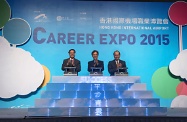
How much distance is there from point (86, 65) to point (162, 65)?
1178 millimetres

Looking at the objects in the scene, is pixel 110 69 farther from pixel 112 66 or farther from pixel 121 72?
pixel 121 72

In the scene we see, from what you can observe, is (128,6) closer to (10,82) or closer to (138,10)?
(138,10)

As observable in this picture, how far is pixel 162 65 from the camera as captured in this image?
4.59 meters

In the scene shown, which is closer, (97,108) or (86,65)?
(97,108)

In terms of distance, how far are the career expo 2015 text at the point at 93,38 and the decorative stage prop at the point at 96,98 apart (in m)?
0.89

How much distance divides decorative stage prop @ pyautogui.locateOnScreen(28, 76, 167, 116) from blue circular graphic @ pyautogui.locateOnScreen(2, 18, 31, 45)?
3.45 ft

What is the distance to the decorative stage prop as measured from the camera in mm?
3447

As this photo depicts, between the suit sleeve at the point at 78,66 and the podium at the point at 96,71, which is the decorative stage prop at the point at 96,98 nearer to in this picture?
the podium at the point at 96,71

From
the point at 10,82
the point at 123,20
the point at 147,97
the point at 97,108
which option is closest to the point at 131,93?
the point at 147,97

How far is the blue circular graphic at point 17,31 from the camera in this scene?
454cm

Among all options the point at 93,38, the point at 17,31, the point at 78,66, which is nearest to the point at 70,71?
the point at 78,66

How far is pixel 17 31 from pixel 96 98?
1724mm

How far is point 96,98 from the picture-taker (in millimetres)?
3758

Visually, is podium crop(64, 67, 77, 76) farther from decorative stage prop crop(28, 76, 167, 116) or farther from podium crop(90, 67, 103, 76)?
podium crop(90, 67, 103, 76)
